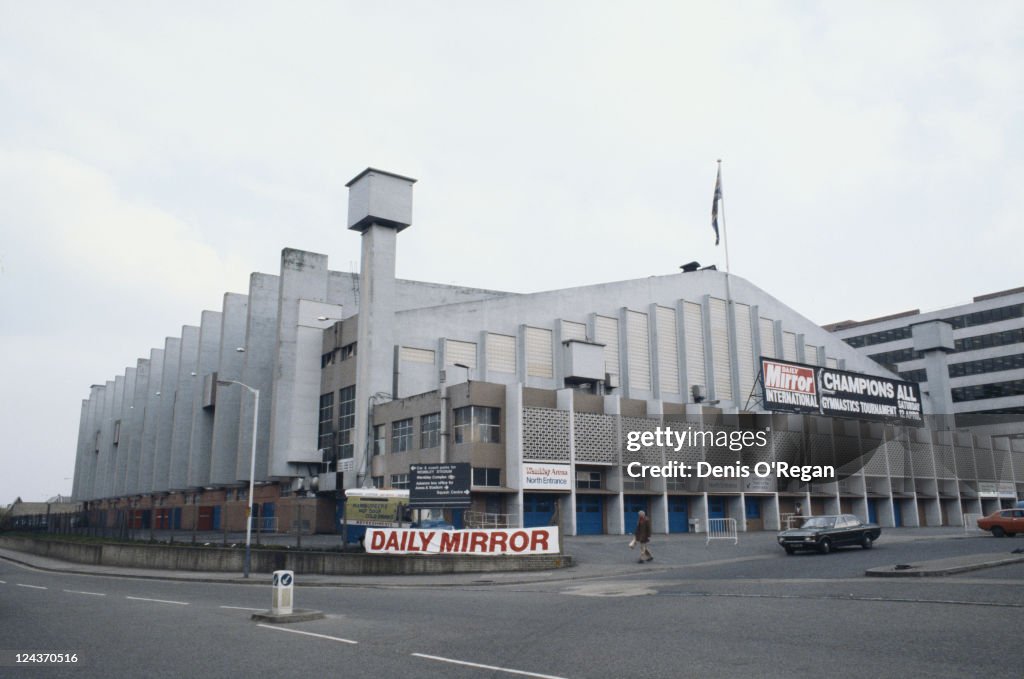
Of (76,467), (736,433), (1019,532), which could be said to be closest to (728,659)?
(1019,532)

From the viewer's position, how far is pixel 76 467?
118000 millimetres

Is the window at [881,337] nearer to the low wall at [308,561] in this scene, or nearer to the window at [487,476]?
the window at [487,476]

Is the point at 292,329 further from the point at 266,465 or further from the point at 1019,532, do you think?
the point at 1019,532

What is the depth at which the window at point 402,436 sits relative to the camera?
47000mm

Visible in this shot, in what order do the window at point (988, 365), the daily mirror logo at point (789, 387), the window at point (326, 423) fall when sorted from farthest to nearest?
the window at point (988, 365), the window at point (326, 423), the daily mirror logo at point (789, 387)

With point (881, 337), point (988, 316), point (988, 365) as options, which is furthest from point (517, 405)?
point (881, 337)

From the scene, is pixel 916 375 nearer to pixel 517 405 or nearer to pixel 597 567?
pixel 517 405

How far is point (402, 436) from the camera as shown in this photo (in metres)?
47.7

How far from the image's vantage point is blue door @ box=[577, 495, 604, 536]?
4603 cm

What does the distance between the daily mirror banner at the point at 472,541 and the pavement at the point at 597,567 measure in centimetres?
92

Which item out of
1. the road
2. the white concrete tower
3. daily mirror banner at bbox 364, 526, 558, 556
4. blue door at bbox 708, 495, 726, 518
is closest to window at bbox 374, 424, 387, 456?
the white concrete tower

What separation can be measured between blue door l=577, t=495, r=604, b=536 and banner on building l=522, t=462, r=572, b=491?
7.59 ft
